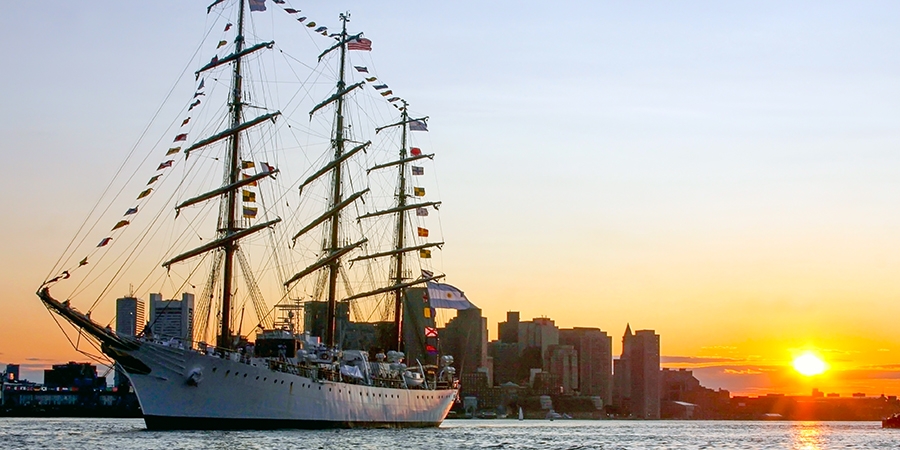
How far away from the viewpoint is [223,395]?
7738 centimetres

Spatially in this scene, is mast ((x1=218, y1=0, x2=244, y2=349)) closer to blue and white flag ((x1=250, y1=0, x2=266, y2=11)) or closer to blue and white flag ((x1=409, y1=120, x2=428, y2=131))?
blue and white flag ((x1=250, y1=0, x2=266, y2=11))

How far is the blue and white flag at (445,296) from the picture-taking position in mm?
121600

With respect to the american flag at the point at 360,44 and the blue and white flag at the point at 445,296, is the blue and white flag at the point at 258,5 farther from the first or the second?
the blue and white flag at the point at 445,296

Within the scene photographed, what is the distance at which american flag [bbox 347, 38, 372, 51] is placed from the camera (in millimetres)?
100312

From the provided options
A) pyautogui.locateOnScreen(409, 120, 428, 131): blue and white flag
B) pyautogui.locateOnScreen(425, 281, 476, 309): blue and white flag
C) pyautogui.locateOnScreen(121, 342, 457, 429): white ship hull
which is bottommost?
pyautogui.locateOnScreen(121, 342, 457, 429): white ship hull

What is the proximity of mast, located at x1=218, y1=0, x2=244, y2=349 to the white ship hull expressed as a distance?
564cm

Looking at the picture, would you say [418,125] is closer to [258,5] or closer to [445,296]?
[445,296]

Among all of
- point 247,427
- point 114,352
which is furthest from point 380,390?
point 114,352

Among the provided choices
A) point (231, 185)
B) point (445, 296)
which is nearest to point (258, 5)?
point (231, 185)

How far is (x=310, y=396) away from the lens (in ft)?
281

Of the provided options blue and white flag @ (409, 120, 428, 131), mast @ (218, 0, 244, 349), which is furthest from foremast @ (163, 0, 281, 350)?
blue and white flag @ (409, 120, 428, 131)

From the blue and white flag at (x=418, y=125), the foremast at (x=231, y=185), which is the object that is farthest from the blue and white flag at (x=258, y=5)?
the blue and white flag at (x=418, y=125)

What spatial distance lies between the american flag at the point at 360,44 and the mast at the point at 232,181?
48.3ft

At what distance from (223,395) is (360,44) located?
36.0 m
